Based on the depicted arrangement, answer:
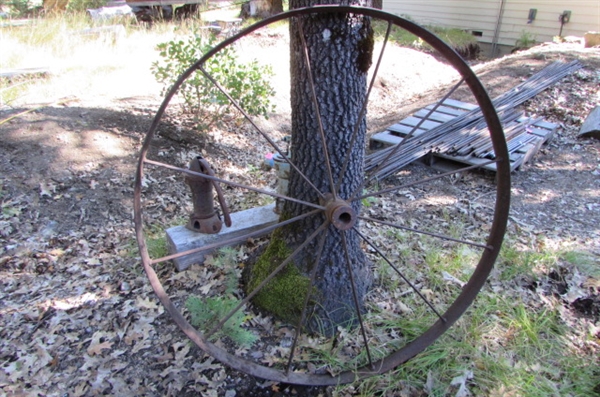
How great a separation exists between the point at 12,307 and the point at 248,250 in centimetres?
145

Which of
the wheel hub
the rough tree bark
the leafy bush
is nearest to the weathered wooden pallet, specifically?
the leafy bush

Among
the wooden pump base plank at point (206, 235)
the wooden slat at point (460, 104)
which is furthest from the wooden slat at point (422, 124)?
the wooden pump base plank at point (206, 235)

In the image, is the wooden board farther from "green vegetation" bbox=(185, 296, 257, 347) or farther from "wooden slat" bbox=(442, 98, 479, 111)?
"green vegetation" bbox=(185, 296, 257, 347)

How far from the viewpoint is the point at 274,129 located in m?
5.18

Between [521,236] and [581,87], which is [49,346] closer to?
[521,236]

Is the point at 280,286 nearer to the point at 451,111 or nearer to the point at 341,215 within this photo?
the point at 341,215

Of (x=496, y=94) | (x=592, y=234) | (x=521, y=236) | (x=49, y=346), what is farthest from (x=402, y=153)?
(x=49, y=346)

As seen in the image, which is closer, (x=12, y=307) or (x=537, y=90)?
(x=12, y=307)

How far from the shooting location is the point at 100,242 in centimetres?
312

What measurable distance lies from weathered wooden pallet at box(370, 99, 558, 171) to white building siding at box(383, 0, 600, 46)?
646 cm

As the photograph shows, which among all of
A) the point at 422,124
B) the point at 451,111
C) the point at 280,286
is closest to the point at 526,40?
the point at 451,111

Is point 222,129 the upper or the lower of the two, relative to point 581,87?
lower

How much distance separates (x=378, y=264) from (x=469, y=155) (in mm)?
1937

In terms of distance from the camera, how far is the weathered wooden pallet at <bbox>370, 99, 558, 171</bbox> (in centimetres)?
412
